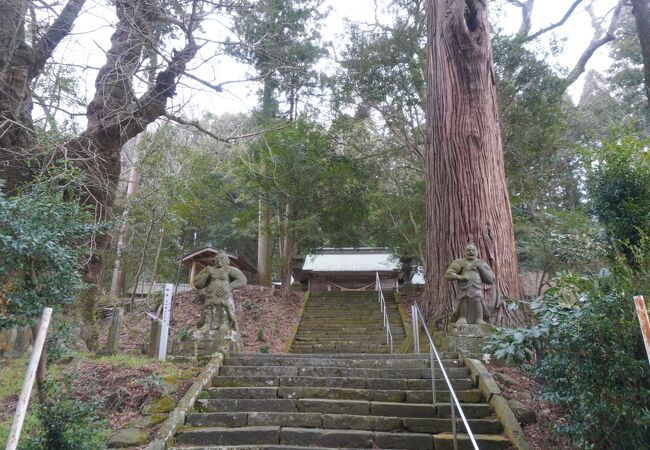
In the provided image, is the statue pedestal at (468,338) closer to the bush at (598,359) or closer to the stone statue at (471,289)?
the stone statue at (471,289)

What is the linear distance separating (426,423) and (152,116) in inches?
264

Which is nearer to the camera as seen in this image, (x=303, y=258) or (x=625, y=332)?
(x=625, y=332)

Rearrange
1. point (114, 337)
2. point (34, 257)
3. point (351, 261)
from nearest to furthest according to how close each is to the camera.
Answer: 1. point (34, 257)
2. point (114, 337)
3. point (351, 261)

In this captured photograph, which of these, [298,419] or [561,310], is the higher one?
[561,310]

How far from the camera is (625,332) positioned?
116 inches

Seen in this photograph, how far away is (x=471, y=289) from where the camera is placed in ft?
19.7

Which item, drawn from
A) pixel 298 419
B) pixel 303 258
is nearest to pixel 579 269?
pixel 298 419

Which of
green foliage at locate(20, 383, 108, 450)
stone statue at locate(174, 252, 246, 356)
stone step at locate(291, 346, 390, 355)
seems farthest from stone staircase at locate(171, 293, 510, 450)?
stone step at locate(291, 346, 390, 355)

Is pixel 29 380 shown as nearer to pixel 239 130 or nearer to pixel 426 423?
pixel 426 423

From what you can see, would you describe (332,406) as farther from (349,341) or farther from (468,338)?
(349,341)

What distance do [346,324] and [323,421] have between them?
887 cm

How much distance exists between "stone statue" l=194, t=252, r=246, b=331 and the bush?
13.0ft

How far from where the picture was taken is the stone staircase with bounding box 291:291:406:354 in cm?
1115

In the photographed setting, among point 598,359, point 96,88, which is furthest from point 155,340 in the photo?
point 598,359
